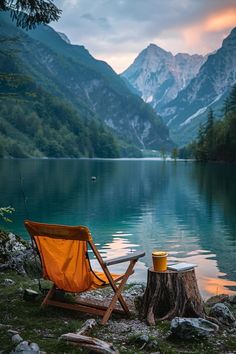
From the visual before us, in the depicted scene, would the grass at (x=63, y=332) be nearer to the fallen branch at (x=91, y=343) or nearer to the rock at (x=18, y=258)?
the fallen branch at (x=91, y=343)

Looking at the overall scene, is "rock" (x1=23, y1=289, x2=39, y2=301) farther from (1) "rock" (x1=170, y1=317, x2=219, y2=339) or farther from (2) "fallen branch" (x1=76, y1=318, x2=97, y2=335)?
(1) "rock" (x1=170, y1=317, x2=219, y2=339)

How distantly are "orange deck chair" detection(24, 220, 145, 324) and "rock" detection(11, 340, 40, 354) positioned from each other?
1.73 meters

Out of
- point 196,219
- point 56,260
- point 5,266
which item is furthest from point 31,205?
point 56,260

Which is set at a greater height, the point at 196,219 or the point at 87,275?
the point at 87,275

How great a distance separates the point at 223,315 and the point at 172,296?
37.0 inches

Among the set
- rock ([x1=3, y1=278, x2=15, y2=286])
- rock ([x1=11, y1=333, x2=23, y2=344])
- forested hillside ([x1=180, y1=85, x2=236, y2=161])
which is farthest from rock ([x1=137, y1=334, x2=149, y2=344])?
forested hillside ([x1=180, y1=85, x2=236, y2=161])

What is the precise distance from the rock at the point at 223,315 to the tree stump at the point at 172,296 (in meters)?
0.26

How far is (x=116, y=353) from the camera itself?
6.34 m

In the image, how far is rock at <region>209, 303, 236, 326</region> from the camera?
840cm

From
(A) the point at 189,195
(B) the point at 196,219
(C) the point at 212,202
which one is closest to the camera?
(B) the point at 196,219

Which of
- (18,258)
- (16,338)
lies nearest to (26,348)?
(16,338)

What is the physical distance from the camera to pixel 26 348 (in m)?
6.40

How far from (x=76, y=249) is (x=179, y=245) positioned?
16781 mm

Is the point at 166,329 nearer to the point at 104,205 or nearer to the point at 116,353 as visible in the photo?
the point at 116,353
